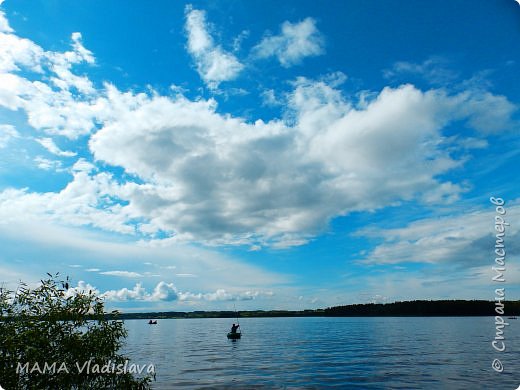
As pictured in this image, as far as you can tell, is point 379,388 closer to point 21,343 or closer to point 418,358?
point 418,358

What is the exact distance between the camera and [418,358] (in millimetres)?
60438

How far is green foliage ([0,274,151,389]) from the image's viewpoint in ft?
52.9

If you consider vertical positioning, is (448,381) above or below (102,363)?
below

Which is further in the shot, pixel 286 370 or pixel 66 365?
pixel 286 370

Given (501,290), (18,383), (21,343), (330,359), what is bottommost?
(330,359)

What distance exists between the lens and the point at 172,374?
4941 cm

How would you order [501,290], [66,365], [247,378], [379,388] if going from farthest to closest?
1. [247,378]
2. [379,388]
3. [501,290]
4. [66,365]

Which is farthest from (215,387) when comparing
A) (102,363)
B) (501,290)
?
(501,290)

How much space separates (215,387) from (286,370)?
14.4 metres

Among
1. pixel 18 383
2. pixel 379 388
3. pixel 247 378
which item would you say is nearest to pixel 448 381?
pixel 379 388

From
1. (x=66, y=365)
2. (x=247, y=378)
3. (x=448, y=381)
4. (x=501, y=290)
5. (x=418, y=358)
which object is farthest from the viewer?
(x=418, y=358)

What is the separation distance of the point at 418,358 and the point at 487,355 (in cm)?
1447

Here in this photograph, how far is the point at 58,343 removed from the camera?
686 inches

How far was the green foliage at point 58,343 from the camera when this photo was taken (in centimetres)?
1611
